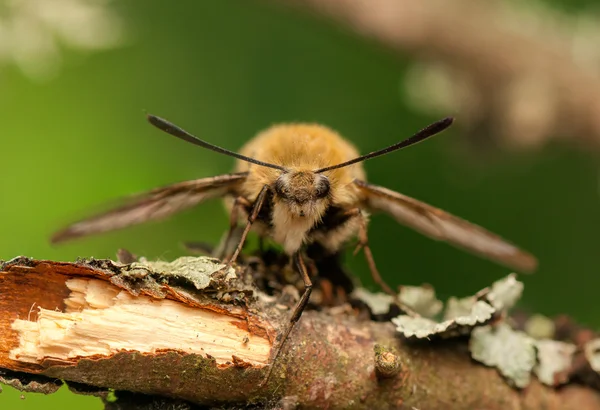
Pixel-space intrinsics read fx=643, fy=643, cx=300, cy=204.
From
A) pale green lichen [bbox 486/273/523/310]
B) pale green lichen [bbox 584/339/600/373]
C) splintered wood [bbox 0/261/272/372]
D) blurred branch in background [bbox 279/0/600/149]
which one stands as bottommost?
splintered wood [bbox 0/261/272/372]

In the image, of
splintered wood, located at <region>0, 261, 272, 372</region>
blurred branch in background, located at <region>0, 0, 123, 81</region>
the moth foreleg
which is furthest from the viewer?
blurred branch in background, located at <region>0, 0, 123, 81</region>

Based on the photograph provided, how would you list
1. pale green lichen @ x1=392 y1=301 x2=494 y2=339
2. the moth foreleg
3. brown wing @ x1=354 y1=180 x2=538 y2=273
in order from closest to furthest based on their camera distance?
pale green lichen @ x1=392 y1=301 x2=494 y2=339
the moth foreleg
brown wing @ x1=354 y1=180 x2=538 y2=273

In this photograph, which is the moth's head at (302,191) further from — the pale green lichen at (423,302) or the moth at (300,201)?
the pale green lichen at (423,302)

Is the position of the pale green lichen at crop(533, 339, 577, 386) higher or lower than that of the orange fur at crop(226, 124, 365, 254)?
lower

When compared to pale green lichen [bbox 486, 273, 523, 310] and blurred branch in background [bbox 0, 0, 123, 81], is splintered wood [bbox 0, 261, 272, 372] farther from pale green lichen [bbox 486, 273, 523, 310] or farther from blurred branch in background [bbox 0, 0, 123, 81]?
blurred branch in background [bbox 0, 0, 123, 81]

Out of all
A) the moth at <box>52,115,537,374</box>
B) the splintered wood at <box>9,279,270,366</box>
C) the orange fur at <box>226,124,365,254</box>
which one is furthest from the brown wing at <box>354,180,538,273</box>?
the splintered wood at <box>9,279,270,366</box>

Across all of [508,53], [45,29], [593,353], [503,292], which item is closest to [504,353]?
[503,292]

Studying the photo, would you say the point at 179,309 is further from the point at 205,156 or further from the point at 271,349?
the point at 205,156

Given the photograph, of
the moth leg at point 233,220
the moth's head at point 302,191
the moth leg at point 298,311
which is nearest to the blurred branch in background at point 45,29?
the moth leg at point 233,220
